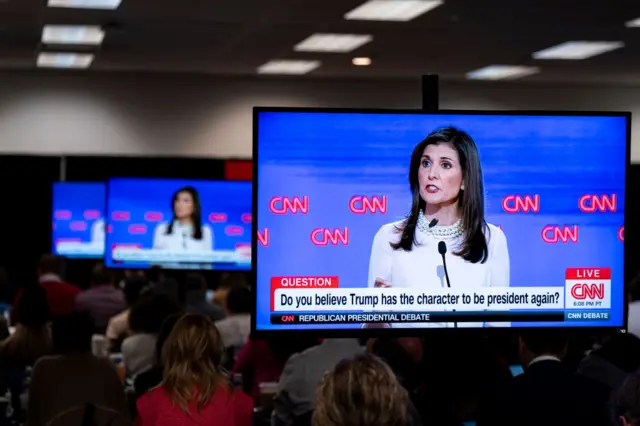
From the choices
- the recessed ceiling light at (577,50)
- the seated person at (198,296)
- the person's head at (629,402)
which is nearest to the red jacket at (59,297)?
the seated person at (198,296)

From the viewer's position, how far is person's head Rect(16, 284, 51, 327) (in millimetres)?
6828

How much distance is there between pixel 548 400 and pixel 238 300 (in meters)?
4.72

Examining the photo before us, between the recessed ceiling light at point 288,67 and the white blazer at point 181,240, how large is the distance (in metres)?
3.90

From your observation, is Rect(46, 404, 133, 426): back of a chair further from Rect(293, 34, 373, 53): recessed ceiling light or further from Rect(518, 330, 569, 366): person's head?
Rect(293, 34, 373, 53): recessed ceiling light

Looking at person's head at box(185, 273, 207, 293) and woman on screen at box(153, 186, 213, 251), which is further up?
woman on screen at box(153, 186, 213, 251)

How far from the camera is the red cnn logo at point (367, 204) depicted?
10.1 feet

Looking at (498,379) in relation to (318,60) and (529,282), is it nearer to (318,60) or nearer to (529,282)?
(529,282)

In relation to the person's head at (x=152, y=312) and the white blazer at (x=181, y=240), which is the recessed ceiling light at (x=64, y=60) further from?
the person's head at (x=152, y=312)

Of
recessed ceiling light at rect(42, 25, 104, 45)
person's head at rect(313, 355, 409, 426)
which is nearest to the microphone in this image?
person's head at rect(313, 355, 409, 426)

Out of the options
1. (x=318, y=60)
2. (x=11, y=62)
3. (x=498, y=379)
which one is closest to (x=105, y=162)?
(x=11, y=62)

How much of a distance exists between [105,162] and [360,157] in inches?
491

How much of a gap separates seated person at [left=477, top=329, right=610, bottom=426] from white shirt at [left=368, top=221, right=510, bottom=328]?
24 cm

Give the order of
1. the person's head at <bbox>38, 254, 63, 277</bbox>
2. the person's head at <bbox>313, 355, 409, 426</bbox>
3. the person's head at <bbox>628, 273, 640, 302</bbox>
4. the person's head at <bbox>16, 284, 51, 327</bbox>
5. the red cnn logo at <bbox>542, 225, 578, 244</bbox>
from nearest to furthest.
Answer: the person's head at <bbox>313, 355, 409, 426</bbox>, the red cnn logo at <bbox>542, 225, 578, 244</bbox>, the person's head at <bbox>16, 284, 51, 327</bbox>, the person's head at <bbox>628, 273, 640, 302</bbox>, the person's head at <bbox>38, 254, 63, 277</bbox>

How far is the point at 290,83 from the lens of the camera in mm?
13492
